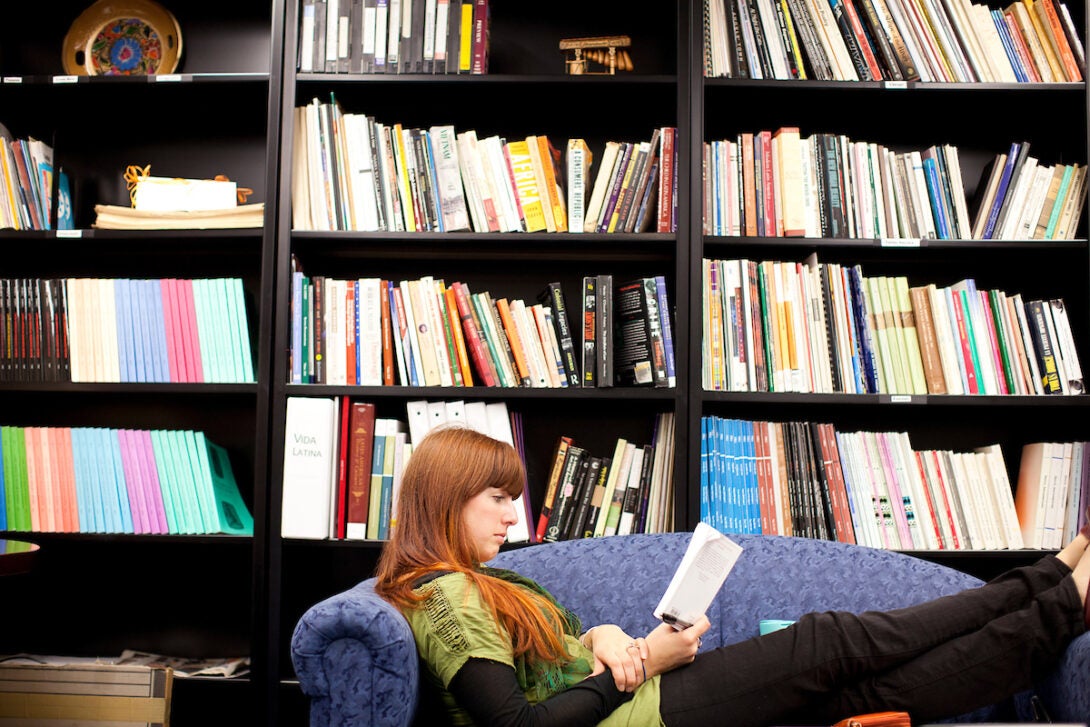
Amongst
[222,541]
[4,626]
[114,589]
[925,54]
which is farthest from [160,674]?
[925,54]

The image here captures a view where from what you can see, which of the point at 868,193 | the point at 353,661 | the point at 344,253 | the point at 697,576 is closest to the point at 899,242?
the point at 868,193

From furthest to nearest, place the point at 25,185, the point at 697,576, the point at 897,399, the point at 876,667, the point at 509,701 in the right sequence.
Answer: the point at 25,185 → the point at 897,399 → the point at 876,667 → the point at 697,576 → the point at 509,701

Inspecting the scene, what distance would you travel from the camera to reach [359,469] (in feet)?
7.48

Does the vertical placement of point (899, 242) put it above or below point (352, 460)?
above

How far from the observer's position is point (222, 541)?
2301mm

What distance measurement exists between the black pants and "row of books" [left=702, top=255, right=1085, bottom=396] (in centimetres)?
73

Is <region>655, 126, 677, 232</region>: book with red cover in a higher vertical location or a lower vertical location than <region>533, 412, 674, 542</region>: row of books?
higher

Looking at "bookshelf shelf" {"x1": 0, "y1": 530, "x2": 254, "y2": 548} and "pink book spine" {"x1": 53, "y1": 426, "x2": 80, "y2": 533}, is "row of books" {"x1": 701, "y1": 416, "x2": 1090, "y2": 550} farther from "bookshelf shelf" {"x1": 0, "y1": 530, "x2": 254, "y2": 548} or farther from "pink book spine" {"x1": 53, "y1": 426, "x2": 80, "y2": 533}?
"pink book spine" {"x1": 53, "y1": 426, "x2": 80, "y2": 533}

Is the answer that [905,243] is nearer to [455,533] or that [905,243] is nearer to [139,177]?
[455,533]

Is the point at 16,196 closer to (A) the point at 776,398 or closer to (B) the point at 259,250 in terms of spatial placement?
(B) the point at 259,250

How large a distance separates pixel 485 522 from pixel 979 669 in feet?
2.85

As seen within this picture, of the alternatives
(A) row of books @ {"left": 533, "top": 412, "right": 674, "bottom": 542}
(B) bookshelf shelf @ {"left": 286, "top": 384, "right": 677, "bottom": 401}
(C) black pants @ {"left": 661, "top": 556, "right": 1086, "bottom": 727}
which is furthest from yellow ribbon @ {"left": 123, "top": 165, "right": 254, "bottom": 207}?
(C) black pants @ {"left": 661, "top": 556, "right": 1086, "bottom": 727}

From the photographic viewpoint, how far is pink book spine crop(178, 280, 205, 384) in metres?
2.35

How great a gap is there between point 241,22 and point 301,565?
153 centimetres
